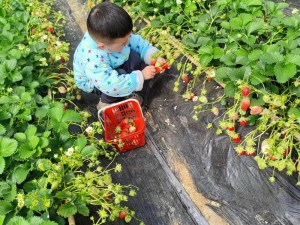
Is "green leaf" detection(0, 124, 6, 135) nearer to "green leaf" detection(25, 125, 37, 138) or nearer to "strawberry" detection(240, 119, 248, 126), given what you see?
"green leaf" detection(25, 125, 37, 138)

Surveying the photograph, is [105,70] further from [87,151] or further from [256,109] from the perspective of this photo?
[256,109]

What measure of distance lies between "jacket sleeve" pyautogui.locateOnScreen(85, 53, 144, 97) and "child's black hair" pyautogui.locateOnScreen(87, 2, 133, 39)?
0.26 metres

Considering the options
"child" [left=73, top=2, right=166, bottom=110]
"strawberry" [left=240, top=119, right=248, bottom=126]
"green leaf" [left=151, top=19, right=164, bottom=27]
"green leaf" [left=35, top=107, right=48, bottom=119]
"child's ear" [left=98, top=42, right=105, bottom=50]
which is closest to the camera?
"strawberry" [left=240, top=119, right=248, bottom=126]


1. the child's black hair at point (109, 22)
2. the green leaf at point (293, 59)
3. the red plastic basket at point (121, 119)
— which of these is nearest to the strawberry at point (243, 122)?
the green leaf at point (293, 59)

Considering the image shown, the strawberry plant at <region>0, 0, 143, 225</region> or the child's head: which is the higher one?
the child's head

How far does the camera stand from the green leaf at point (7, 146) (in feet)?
5.99

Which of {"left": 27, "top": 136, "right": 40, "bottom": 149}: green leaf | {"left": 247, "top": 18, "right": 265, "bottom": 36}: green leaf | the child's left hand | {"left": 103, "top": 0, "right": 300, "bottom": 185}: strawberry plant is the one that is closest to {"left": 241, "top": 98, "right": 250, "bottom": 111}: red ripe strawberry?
{"left": 103, "top": 0, "right": 300, "bottom": 185}: strawberry plant

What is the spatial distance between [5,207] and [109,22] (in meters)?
1.28

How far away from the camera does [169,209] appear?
2.34 m

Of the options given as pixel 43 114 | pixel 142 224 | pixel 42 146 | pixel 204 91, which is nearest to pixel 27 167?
pixel 42 146

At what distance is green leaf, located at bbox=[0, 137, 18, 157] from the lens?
1.83 metres

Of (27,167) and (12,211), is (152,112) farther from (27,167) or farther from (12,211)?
(12,211)

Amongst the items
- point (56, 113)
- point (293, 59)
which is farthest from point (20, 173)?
point (293, 59)

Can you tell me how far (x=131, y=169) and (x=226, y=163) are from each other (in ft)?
2.31
